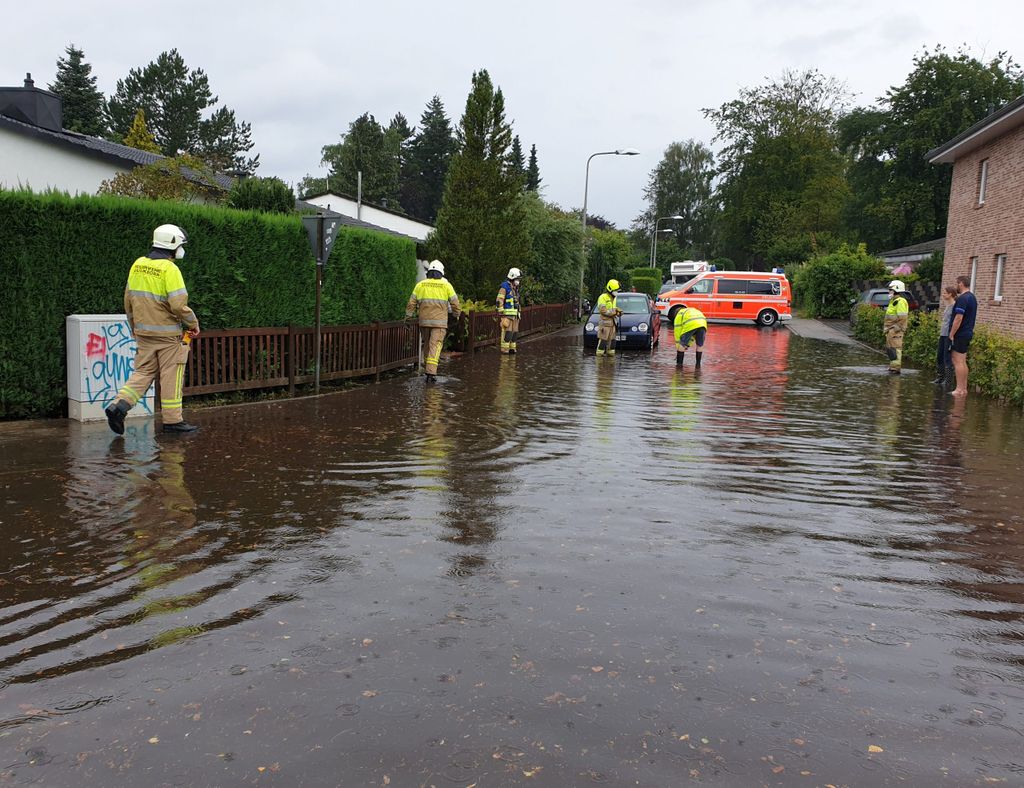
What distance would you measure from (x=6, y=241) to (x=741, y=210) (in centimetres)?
6354

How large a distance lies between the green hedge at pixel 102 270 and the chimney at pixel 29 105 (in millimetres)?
18484

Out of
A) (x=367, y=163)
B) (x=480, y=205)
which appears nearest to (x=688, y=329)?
(x=480, y=205)

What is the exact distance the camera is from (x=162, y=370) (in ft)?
27.6

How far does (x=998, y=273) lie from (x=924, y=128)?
1282 inches

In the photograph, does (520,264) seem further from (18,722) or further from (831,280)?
(18,722)

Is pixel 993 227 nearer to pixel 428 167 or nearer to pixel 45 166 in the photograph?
pixel 45 166

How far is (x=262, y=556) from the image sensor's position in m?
4.97

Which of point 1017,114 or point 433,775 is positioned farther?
Result: point 1017,114

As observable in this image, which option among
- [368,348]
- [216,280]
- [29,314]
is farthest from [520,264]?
[29,314]

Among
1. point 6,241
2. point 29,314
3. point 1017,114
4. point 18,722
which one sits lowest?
point 18,722

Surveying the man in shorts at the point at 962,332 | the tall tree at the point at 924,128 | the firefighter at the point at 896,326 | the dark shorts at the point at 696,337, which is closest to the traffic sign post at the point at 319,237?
the dark shorts at the point at 696,337

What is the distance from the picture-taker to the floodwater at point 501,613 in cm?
300

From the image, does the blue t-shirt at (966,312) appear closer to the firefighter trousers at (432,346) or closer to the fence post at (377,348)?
the firefighter trousers at (432,346)

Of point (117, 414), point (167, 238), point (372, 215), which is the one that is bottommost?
point (117, 414)
